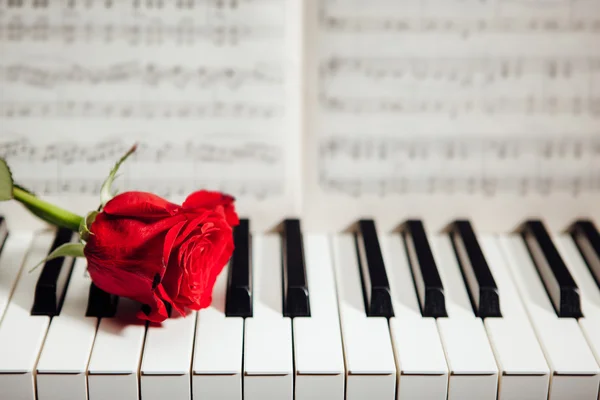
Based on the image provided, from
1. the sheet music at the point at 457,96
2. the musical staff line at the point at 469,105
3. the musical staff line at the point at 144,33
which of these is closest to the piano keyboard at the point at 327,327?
the sheet music at the point at 457,96

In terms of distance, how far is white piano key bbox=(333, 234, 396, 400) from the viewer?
1.12m

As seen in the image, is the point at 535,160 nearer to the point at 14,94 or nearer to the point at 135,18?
the point at 135,18

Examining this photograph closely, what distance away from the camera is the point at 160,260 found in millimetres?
1097

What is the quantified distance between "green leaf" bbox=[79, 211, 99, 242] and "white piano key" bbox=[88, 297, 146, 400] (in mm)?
140

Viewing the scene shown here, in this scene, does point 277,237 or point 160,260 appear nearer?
point 160,260

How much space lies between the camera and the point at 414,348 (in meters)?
1.16

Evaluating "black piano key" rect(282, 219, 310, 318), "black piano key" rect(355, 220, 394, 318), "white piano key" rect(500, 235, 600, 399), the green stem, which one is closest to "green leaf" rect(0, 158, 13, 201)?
the green stem

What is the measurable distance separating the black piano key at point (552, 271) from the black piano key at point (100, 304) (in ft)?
2.28

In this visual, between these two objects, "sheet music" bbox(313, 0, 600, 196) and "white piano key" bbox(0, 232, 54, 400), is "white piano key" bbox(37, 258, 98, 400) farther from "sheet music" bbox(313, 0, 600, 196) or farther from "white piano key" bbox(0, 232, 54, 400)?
"sheet music" bbox(313, 0, 600, 196)

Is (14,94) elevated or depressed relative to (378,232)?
elevated

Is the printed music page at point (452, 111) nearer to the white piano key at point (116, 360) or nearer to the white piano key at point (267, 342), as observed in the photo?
the white piano key at point (267, 342)

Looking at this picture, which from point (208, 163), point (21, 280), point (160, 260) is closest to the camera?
point (160, 260)

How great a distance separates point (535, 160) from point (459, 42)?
0.26 metres

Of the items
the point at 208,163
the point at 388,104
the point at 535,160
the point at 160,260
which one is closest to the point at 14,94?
the point at 208,163
